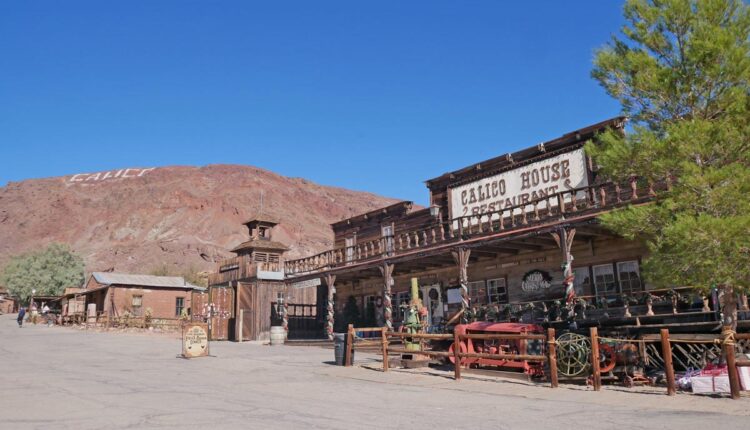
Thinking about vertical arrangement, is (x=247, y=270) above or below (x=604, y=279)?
above

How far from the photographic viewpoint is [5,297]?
72.8 metres

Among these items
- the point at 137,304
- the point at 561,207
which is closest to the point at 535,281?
the point at 561,207

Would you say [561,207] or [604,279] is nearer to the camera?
[561,207]

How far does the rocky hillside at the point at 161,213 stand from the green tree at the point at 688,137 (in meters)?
77.2

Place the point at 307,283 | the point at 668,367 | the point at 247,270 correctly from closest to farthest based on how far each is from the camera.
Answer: the point at 668,367 < the point at 307,283 < the point at 247,270

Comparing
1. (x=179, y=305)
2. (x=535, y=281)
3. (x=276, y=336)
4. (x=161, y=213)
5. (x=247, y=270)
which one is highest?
(x=161, y=213)

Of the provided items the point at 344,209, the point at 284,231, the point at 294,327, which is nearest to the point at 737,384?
the point at 294,327

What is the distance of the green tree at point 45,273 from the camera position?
59.3 metres

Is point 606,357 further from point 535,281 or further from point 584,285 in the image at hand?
point 535,281

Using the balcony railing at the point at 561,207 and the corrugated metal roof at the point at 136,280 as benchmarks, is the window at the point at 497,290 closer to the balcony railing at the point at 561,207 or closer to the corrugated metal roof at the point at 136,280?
the balcony railing at the point at 561,207

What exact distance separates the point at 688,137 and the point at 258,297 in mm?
21820

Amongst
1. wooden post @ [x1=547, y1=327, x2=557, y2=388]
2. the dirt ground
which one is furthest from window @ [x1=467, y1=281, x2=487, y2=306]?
wooden post @ [x1=547, y1=327, x2=557, y2=388]

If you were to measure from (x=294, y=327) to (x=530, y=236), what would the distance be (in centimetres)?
1614

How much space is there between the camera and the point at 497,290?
20969 mm
